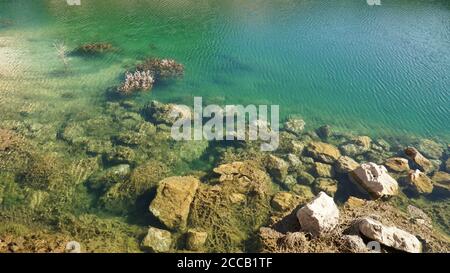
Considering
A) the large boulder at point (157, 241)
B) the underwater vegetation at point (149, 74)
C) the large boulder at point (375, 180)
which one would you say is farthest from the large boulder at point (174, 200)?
the underwater vegetation at point (149, 74)

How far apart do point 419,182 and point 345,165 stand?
131 inches

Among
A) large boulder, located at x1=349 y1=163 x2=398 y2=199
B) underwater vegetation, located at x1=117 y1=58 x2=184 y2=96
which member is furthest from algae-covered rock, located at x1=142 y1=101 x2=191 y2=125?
large boulder, located at x1=349 y1=163 x2=398 y2=199

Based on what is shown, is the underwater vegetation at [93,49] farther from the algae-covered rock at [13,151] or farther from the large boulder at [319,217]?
the large boulder at [319,217]

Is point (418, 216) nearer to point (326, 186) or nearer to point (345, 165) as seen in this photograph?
point (345, 165)

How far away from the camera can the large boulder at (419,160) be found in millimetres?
16016

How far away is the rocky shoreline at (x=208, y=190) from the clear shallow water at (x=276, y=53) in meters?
2.54

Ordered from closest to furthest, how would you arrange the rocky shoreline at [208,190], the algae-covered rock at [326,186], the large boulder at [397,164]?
the rocky shoreline at [208,190], the algae-covered rock at [326,186], the large boulder at [397,164]

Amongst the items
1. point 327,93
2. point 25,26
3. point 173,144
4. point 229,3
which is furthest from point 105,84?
point 229,3

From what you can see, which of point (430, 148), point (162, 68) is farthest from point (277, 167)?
point (162, 68)

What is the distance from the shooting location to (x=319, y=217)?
1067cm

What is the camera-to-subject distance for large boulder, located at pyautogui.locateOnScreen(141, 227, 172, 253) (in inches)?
428

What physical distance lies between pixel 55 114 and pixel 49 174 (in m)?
4.77

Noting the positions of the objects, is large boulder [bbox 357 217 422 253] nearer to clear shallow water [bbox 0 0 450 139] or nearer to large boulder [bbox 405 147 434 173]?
large boulder [bbox 405 147 434 173]

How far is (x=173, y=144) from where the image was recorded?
1599 cm
